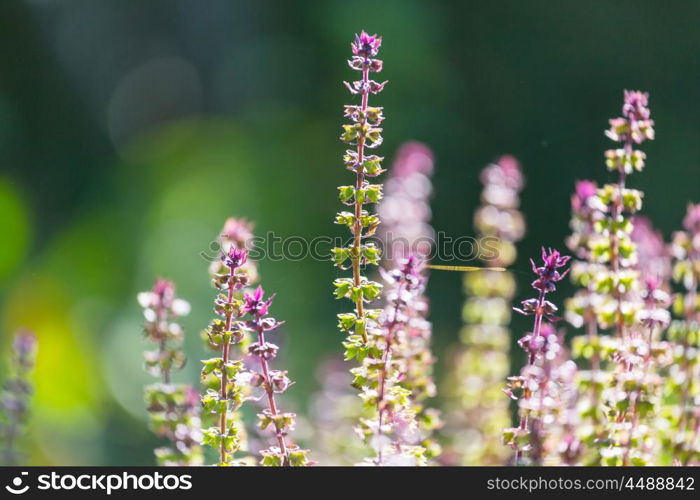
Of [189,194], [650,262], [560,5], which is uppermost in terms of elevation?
[560,5]

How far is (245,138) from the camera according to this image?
329cm

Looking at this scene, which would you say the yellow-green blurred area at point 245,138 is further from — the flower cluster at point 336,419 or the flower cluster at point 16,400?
the flower cluster at point 16,400

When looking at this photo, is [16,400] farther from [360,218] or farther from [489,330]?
[489,330]

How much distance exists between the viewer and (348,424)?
1.72 metres

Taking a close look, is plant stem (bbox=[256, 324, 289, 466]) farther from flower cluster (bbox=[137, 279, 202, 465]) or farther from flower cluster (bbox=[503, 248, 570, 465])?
flower cluster (bbox=[503, 248, 570, 465])

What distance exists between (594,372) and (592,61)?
219cm

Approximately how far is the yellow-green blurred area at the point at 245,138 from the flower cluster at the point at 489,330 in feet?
3.12

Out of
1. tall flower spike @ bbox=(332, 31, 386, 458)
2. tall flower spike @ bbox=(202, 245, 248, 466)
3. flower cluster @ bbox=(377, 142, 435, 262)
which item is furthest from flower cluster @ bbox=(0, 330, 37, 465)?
flower cluster @ bbox=(377, 142, 435, 262)
